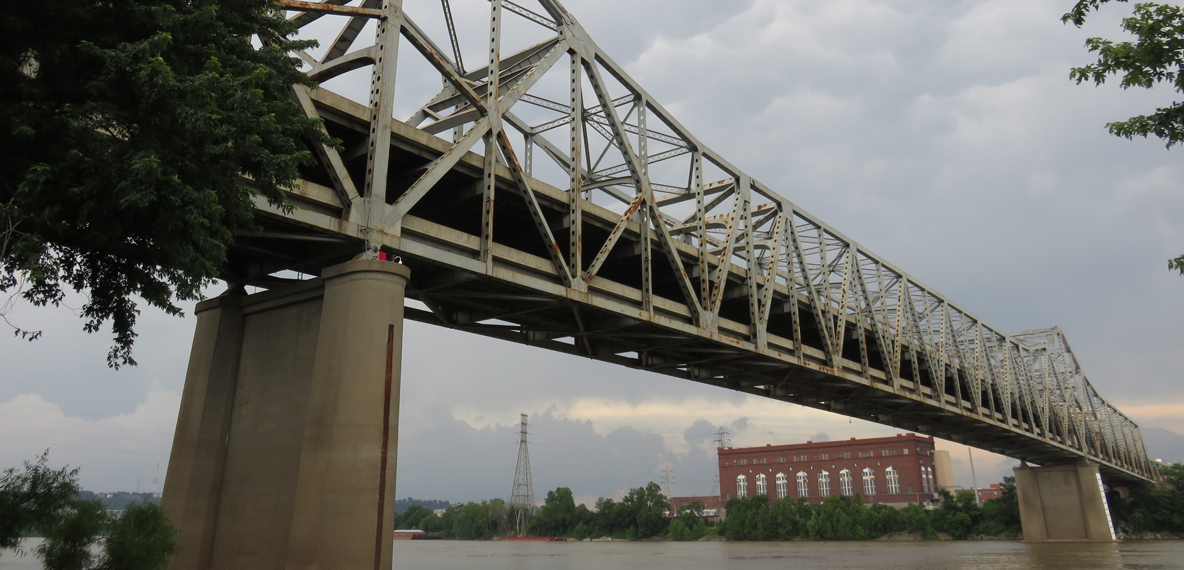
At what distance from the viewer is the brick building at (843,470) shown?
455 ft

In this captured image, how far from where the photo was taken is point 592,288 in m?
23.9

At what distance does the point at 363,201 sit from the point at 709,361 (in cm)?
1858

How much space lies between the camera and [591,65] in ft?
85.3

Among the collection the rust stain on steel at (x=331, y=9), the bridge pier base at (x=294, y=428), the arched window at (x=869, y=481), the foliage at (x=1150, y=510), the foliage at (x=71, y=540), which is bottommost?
the foliage at (x=71, y=540)

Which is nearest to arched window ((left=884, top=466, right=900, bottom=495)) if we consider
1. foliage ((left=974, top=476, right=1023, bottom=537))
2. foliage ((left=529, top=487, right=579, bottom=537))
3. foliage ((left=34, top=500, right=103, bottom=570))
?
foliage ((left=974, top=476, right=1023, bottom=537))

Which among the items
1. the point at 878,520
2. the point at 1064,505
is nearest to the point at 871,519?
the point at 878,520

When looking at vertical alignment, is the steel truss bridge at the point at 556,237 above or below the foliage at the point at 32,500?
above

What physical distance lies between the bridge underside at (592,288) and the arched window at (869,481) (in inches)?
3735

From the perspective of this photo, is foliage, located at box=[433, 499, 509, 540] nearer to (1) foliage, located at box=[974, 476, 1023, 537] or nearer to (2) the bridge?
(1) foliage, located at box=[974, 476, 1023, 537]

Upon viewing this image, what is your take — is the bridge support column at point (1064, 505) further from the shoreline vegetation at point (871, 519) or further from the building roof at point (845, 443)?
the building roof at point (845, 443)

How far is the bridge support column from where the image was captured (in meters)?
78.6

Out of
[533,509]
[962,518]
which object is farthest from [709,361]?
[533,509]

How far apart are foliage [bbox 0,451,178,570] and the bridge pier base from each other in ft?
5.67

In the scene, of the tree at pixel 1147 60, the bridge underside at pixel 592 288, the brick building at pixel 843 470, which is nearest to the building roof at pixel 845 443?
the brick building at pixel 843 470
